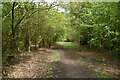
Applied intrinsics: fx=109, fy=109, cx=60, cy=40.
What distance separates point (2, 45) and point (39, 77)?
8.20ft

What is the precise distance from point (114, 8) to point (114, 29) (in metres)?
1.41

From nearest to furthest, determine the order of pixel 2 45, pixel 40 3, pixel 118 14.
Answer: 1. pixel 2 45
2. pixel 118 14
3. pixel 40 3

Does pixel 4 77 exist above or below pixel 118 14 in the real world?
below

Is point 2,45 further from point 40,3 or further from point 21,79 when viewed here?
point 40,3

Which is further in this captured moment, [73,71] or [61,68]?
[61,68]

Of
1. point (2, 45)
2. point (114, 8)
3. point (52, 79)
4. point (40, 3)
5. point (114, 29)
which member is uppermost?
point (40, 3)

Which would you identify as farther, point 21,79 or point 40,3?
point 40,3

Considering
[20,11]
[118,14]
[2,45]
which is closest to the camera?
[2,45]

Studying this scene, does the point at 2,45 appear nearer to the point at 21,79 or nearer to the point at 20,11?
the point at 21,79

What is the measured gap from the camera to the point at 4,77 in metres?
→ 5.49

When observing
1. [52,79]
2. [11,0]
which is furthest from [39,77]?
[11,0]

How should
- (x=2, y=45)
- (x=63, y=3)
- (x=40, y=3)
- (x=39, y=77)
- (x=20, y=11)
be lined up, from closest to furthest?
(x=2, y=45) < (x=39, y=77) < (x=63, y=3) < (x=40, y=3) < (x=20, y=11)

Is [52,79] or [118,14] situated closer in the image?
[52,79]

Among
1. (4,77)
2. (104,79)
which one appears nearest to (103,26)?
(104,79)
